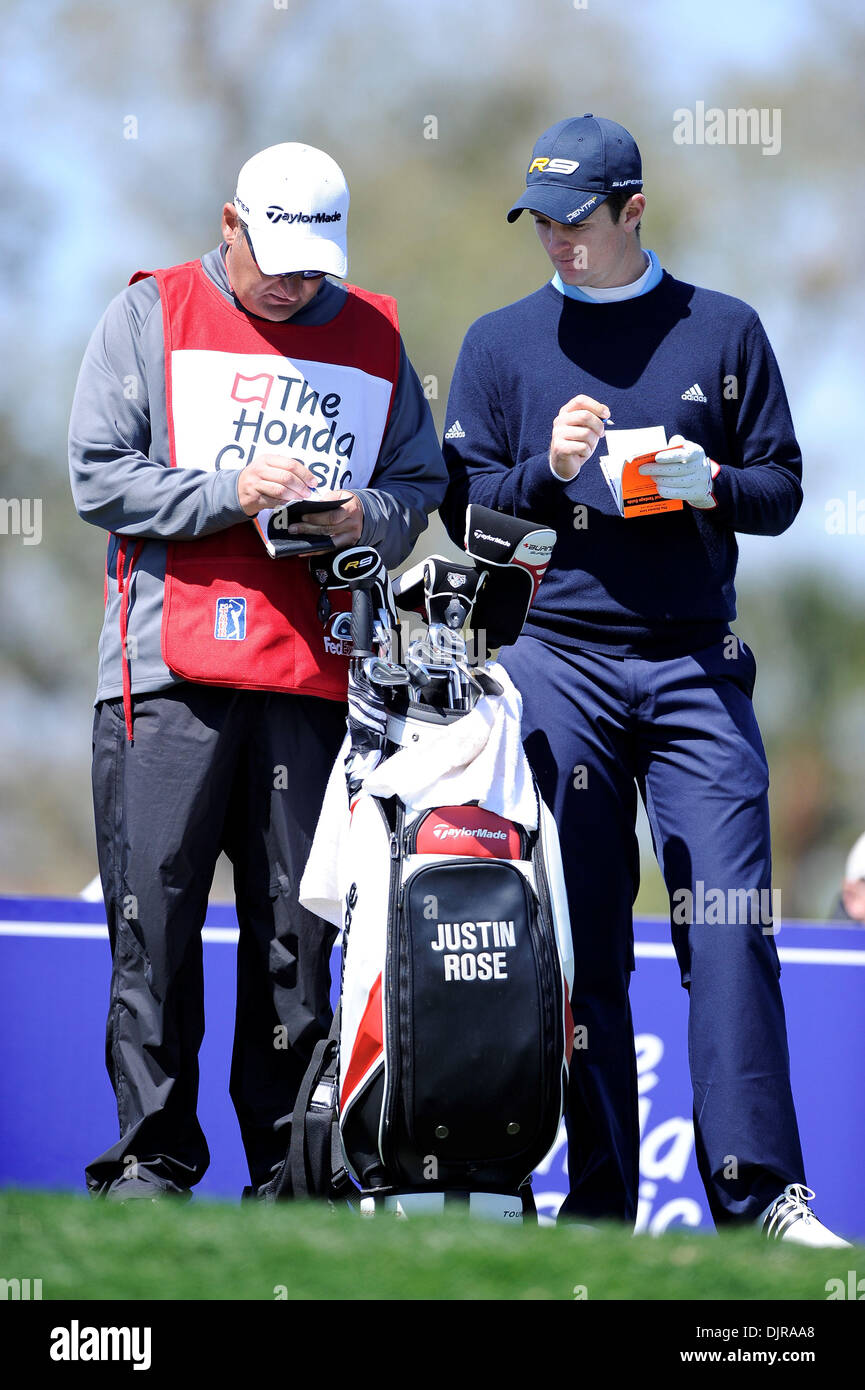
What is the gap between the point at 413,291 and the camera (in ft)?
47.7

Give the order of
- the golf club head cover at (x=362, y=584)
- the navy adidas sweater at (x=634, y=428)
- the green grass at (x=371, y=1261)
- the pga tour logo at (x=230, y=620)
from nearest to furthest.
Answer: the green grass at (x=371, y=1261), the golf club head cover at (x=362, y=584), the pga tour logo at (x=230, y=620), the navy adidas sweater at (x=634, y=428)

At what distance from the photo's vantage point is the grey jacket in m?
3.49

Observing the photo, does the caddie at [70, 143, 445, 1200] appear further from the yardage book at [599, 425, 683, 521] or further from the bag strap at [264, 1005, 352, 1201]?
the yardage book at [599, 425, 683, 521]

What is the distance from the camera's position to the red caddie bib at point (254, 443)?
352 cm

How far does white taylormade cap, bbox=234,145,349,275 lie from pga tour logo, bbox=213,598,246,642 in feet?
2.04

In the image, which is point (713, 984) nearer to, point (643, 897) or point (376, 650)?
point (376, 650)

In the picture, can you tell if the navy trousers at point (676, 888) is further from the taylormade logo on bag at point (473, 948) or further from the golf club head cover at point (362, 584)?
the taylormade logo on bag at point (473, 948)

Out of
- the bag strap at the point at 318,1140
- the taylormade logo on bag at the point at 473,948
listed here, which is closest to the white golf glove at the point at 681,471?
the taylormade logo on bag at the point at 473,948

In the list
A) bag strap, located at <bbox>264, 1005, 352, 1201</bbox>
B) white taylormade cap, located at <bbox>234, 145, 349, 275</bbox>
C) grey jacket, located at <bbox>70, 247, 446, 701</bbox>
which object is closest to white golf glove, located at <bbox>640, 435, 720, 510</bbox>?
grey jacket, located at <bbox>70, 247, 446, 701</bbox>

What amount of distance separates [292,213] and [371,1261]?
6.35ft

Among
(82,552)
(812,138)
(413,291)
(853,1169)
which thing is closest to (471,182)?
(413,291)

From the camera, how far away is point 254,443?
11.9ft

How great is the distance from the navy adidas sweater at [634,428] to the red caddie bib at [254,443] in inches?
10.5

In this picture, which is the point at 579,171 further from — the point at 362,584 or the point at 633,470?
the point at 362,584
